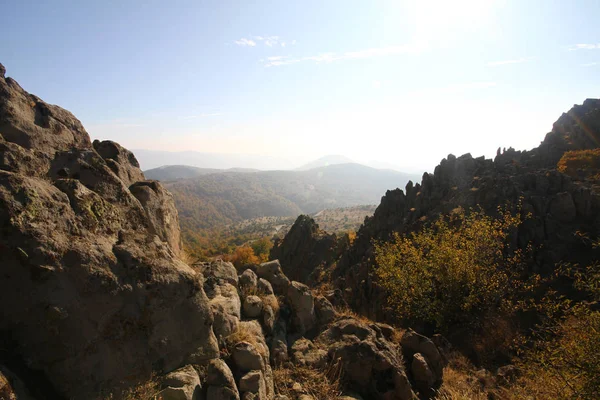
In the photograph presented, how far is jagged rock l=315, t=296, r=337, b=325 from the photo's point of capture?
11.6 metres

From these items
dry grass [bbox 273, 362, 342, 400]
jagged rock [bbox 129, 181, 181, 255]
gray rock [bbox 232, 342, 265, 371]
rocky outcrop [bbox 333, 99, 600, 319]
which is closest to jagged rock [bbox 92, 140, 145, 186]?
jagged rock [bbox 129, 181, 181, 255]

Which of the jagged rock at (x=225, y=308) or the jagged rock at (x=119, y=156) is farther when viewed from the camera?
the jagged rock at (x=119, y=156)

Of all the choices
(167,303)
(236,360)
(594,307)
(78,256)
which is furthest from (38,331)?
(594,307)

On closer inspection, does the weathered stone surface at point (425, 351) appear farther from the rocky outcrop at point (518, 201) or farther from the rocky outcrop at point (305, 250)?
the rocky outcrop at point (305, 250)

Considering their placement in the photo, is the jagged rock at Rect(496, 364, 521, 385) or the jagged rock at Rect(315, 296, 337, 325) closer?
the jagged rock at Rect(496, 364, 521, 385)

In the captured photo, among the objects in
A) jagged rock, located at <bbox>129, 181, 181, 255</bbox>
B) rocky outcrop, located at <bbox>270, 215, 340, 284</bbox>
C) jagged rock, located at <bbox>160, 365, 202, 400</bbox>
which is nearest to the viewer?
jagged rock, located at <bbox>160, 365, 202, 400</bbox>

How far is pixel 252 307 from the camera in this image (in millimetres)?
10031

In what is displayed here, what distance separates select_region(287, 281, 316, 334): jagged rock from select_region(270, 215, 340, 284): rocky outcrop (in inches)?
1679

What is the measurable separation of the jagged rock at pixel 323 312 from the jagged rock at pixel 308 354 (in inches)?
67.3

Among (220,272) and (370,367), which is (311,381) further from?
(220,272)

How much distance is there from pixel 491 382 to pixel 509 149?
167 feet

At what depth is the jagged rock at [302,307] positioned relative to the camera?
11.0 m

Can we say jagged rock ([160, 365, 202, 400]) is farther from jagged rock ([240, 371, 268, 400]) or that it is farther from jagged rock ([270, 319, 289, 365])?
jagged rock ([270, 319, 289, 365])

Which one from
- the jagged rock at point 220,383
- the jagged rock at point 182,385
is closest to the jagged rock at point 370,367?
the jagged rock at point 220,383
